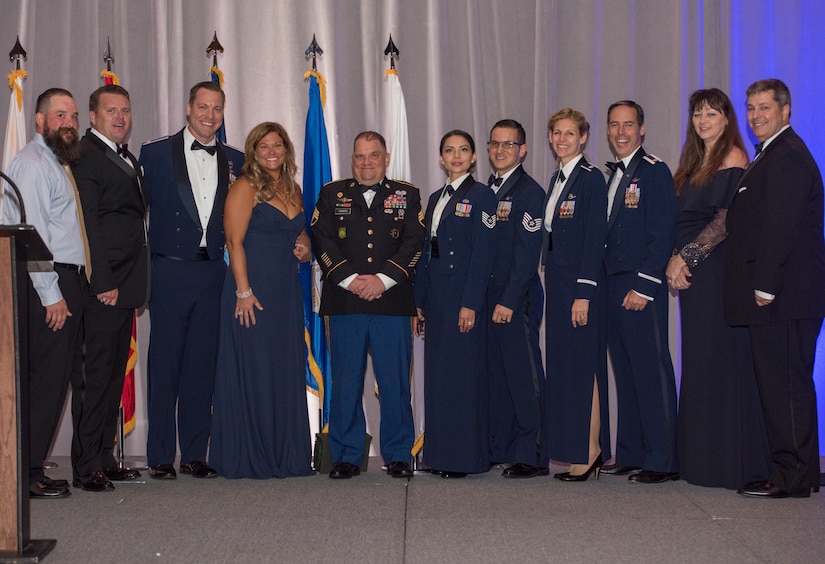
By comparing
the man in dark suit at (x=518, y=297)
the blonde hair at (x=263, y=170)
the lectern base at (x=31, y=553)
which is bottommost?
the lectern base at (x=31, y=553)

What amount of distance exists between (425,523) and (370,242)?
160 centimetres

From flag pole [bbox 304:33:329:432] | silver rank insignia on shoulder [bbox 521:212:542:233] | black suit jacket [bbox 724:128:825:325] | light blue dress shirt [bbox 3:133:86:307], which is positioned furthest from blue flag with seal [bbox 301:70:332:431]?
black suit jacket [bbox 724:128:825:325]

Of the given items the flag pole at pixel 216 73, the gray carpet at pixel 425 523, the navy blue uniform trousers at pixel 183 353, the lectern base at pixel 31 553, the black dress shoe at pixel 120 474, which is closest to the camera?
the lectern base at pixel 31 553

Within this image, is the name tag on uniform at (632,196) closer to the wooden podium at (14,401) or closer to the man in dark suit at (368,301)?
the man in dark suit at (368,301)

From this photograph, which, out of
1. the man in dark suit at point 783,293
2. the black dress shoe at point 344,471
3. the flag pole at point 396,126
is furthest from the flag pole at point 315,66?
the man in dark suit at point 783,293

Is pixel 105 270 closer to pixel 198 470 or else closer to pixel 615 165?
pixel 198 470

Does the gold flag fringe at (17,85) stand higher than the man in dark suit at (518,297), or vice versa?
the gold flag fringe at (17,85)

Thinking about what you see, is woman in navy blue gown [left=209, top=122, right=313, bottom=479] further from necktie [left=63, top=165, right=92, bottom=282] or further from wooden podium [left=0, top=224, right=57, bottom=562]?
wooden podium [left=0, top=224, right=57, bottom=562]

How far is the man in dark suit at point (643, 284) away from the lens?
4.29 metres

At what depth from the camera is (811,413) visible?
3.92 meters

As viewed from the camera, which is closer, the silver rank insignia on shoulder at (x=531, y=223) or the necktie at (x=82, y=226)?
the necktie at (x=82, y=226)

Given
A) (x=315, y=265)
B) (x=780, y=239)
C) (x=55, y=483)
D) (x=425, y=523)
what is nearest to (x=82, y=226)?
(x=55, y=483)

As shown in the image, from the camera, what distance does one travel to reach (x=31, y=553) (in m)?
2.96

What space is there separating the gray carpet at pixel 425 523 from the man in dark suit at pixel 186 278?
314 millimetres
